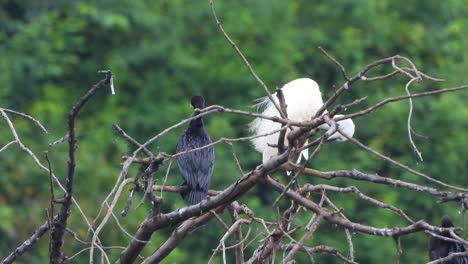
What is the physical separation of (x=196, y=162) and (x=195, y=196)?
0.34m

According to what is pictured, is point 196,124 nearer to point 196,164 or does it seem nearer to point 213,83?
point 196,164

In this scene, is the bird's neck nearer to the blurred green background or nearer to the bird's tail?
the bird's tail

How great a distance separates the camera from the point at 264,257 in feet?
16.1

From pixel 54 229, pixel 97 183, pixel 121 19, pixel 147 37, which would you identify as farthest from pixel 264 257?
pixel 147 37

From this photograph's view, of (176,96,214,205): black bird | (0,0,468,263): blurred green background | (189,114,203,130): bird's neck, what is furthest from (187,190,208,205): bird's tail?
(0,0,468,263): blurred green background

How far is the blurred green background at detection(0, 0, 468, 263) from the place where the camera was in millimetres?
12391

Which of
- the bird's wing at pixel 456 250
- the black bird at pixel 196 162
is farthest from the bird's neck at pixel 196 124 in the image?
the bird's wing at pixel 456 250

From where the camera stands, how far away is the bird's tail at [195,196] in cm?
623

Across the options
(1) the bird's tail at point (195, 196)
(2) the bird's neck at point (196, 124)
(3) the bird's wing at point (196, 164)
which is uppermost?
(2) the bird's neck at point (196, 124)

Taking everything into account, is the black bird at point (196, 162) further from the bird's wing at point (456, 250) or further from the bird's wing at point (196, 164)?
the bird's wing at point (456, 250)

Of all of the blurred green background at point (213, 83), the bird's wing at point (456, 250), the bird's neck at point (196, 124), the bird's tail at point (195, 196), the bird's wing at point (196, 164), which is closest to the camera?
the bird's wing at point (456, 250)

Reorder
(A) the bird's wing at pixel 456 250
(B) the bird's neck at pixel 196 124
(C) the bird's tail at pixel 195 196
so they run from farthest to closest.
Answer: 1. (B) the bird's neck at pixel 196 124
2. (C) the bird's tail at pixel 195 196
3. (A) the bird's wing at pixel 456 250

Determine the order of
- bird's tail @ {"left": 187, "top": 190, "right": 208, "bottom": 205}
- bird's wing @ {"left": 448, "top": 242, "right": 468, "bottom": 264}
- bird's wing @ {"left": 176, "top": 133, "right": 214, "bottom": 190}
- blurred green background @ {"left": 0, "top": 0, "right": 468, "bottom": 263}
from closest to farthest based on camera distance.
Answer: bird's wing @ {"left": 448, "top": 242, "right": 468, "bottom": 264}
bird's tail @ {"left": 187, "top": 190, "right": 208, "bottom": 205}
bird's wing @ {"left": 176, "top": 133, "right": 214, "bottom": 190}
blurred green background @ {"left": 0, "top": 0, "right": 468, "bottom": 263}

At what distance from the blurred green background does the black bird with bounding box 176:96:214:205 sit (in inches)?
171
